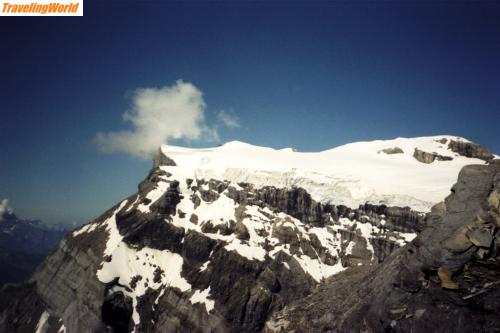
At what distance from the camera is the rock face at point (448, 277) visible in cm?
2238

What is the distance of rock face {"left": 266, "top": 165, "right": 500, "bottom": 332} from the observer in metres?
22.4

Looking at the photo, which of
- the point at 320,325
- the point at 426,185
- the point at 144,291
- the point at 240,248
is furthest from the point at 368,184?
the point at 320,325

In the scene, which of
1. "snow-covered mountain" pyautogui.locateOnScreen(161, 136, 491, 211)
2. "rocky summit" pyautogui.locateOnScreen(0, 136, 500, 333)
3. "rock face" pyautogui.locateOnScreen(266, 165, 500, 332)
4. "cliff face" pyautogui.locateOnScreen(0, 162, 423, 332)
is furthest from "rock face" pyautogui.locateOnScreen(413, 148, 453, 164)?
"rock face" pyautogui.locateOnScreen(266, 165, 500, 332)

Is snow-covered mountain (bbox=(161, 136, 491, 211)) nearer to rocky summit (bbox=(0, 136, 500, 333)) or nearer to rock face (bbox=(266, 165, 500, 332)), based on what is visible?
rocky summit (bbox=(0, 136, 500, 333))

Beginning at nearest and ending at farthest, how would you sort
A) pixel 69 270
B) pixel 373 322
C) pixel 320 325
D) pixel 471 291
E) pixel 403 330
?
pixel 471 291, pixel 403 330, pixel 373 322, pixel 320 325, pixel 69 270

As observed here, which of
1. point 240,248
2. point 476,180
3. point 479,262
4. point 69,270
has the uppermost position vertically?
point 476,180

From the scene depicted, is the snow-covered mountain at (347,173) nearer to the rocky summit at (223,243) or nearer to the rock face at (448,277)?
the rocky summit at (223,243)

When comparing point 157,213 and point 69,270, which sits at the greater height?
point 157,213

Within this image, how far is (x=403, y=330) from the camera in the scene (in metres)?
24.8

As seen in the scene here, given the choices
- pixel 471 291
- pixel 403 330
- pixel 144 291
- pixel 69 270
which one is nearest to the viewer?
pixel 471 291

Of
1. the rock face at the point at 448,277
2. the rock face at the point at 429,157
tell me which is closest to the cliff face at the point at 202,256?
the rock face at the point at 429,157

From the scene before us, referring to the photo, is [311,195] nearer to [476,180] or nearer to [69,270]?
[69,270]

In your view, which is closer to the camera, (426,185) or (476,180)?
(476,180)

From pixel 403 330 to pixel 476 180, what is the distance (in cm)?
1440
